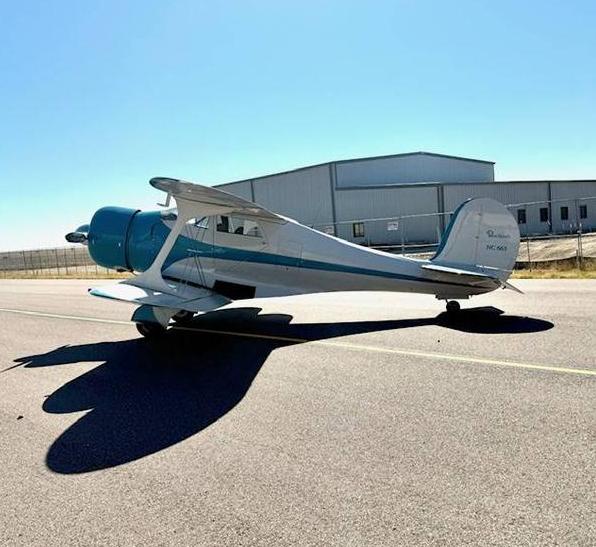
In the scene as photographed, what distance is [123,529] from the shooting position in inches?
109

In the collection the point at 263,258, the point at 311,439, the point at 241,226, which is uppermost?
the point at 241,226

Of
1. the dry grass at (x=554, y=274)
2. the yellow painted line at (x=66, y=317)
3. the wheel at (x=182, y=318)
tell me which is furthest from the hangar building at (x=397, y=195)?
the wheel at (x=182, y=318)

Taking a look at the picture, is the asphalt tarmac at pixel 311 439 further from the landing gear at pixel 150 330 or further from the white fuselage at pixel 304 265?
the white fuselage at pixel 304 265

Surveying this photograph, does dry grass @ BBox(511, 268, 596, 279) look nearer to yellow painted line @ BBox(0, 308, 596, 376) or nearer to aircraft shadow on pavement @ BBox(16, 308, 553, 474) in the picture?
aircraft shadow on pavement @ BBox(16, 308, 553, 474)

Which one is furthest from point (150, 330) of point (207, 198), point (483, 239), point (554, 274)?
point (554, 274)

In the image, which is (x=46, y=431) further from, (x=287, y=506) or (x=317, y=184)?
(x=317, y=184)

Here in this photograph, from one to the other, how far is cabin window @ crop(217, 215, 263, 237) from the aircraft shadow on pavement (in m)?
1.85

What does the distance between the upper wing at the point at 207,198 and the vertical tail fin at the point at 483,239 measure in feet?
11.0

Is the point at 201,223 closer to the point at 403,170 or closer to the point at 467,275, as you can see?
the point at 467,275

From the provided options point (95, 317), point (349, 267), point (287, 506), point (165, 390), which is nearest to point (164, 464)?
point (287, 506)

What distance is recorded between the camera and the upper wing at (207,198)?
22.7 feet

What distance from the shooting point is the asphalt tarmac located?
8.89ft

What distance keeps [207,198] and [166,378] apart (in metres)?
3.20

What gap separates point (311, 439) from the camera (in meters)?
3.86
